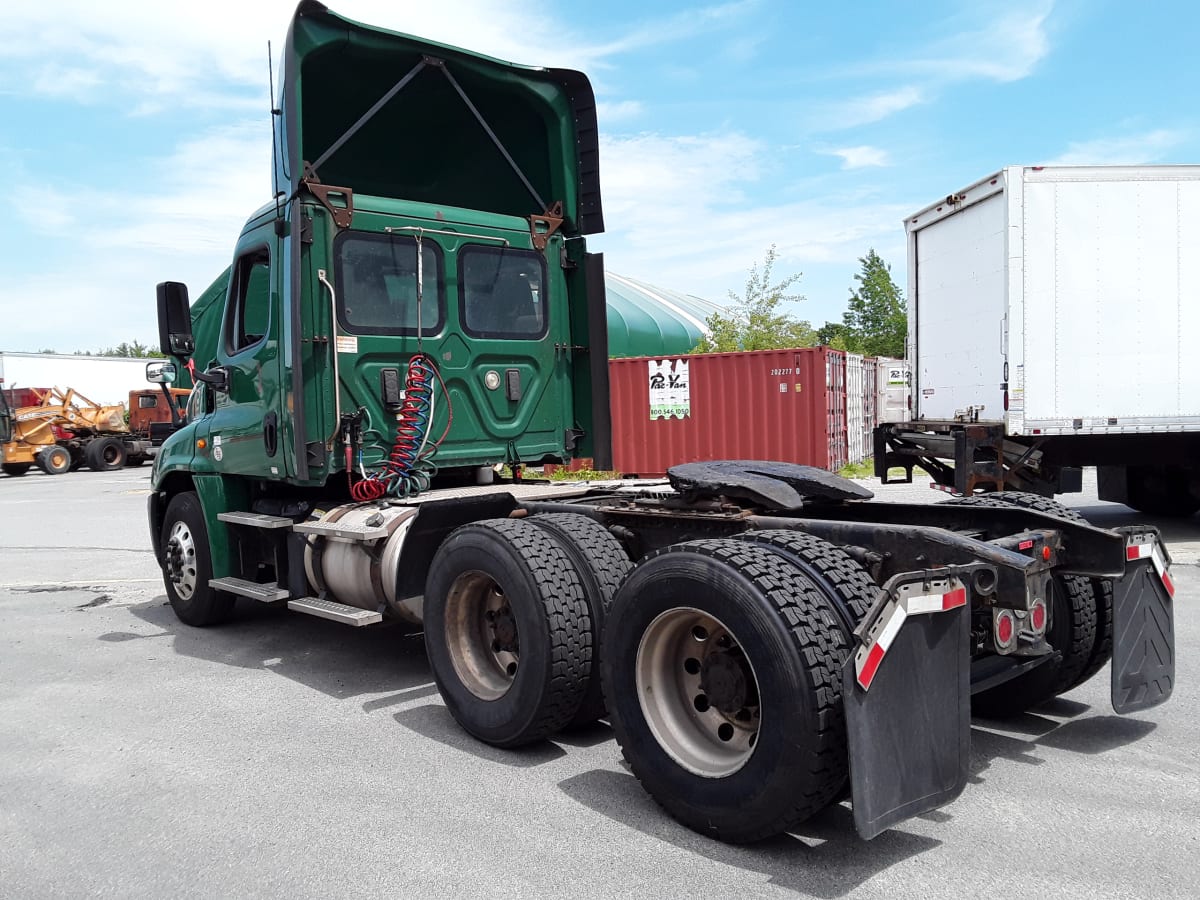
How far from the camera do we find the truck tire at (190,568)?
278 inches

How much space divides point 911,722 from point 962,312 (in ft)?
29.8

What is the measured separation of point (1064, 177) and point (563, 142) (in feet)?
19.1

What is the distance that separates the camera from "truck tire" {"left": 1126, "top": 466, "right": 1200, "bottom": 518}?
11773mm

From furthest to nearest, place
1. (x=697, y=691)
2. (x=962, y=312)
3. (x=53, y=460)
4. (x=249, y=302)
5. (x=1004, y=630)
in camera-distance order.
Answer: (x=53, y=460) < (x=962, y=312) < (x=249, y=302) < (x=697, y=691) < (x=1004, y=630)

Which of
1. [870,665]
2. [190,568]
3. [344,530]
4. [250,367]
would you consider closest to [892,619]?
[870,665]

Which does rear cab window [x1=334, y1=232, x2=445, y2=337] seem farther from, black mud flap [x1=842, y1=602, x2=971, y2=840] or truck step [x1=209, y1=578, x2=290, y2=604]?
black mud flap [x1=842, y1=602, x2=971, y2=840]

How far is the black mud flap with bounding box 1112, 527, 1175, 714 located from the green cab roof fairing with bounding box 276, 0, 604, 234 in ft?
14.5

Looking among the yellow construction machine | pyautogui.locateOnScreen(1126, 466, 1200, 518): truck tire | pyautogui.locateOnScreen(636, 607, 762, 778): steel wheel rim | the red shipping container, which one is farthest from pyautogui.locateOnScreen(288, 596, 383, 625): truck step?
the yellow construction machine

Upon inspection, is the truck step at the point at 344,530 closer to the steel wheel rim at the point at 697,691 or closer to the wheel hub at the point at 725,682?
the steel wheel rim at the point at 697,691

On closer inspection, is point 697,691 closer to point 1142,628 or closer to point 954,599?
point 954,599

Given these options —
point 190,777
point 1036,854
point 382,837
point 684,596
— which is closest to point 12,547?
point 190,777

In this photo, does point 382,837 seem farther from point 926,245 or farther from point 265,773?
point 926,245

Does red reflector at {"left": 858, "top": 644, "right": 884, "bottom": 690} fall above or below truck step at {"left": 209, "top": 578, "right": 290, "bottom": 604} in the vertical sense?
above

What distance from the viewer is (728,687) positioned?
11.8 feet
